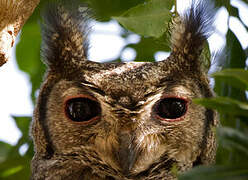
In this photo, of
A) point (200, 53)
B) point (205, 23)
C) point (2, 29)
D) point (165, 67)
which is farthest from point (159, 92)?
point (2, 29)

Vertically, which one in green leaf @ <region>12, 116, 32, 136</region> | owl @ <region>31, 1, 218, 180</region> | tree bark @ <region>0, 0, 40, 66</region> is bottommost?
green leaf @ <region>12, 116, 32, 136</region>

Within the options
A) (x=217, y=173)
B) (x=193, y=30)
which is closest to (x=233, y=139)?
(x=217, y=173)

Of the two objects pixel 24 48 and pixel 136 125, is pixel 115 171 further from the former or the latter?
pixel 24 48

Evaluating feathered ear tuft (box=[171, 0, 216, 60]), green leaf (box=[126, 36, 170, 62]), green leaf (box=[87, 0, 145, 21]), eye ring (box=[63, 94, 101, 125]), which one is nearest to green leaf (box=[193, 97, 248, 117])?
eye ring (box=[63, 94, 101, 125])

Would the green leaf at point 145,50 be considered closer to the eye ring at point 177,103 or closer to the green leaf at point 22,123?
the eye ring at point 177,103

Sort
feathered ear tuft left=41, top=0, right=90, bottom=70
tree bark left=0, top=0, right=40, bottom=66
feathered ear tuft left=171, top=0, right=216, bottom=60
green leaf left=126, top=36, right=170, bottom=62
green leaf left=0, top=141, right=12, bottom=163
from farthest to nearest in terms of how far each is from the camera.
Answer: green leaf left=0, top=141, right=12, bottom=163, green leaf left=126, top=36, right=170, bottom=62, feathered ear tuft left=41, top=0, right=90, bottom=70, feathered ear tuft left=171, top=0, right=216, bottom=60, tree bark left=0, top=0, right=40, bottom=66

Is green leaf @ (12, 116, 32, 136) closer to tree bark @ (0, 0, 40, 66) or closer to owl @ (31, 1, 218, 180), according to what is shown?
owl @ (31, 1, 218, 180)
